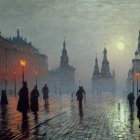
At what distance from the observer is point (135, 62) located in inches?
5704

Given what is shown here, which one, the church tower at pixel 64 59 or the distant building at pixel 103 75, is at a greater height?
the church tower at pixel 64 59

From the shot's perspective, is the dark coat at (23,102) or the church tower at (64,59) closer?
the dark coat at (23,102)

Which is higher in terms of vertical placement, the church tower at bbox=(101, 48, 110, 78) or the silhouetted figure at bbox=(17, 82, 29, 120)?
the church tower at bbox=(101, 48, 110, 78)

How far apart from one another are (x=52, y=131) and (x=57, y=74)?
138 metres

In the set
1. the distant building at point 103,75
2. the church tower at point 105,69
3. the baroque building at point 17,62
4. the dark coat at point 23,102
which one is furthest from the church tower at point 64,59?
the dark coat at point 23,102

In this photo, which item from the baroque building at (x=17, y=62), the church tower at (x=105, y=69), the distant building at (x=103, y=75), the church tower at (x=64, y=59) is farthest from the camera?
the church tower at (x=105, y=69)

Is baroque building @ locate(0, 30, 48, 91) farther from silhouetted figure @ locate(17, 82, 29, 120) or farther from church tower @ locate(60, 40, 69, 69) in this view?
silhouetted figure @ locate(17, 82, 29, 120)

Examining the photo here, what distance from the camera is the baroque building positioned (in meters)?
77.3

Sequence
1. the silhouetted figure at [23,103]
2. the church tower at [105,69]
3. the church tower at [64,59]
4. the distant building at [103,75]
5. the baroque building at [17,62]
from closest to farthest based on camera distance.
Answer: the silhouetted figure at [23,103] → the baroque building at [17,62] → the church tower at [64,59] → the distant building at [103,75] → the church tower at [105,69]

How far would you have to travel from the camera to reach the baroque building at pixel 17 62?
7729 centimetres

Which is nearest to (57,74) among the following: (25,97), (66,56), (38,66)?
(66,56)

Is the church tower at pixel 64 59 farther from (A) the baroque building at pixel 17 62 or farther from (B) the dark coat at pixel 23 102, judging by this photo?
(B) the dark coat at pixel 23 102

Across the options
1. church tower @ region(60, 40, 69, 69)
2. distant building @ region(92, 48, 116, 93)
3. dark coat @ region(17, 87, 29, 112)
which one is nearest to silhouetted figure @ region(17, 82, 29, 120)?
dark coat @ region(17, 87, 29, 112)

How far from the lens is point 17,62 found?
90.2 meters
